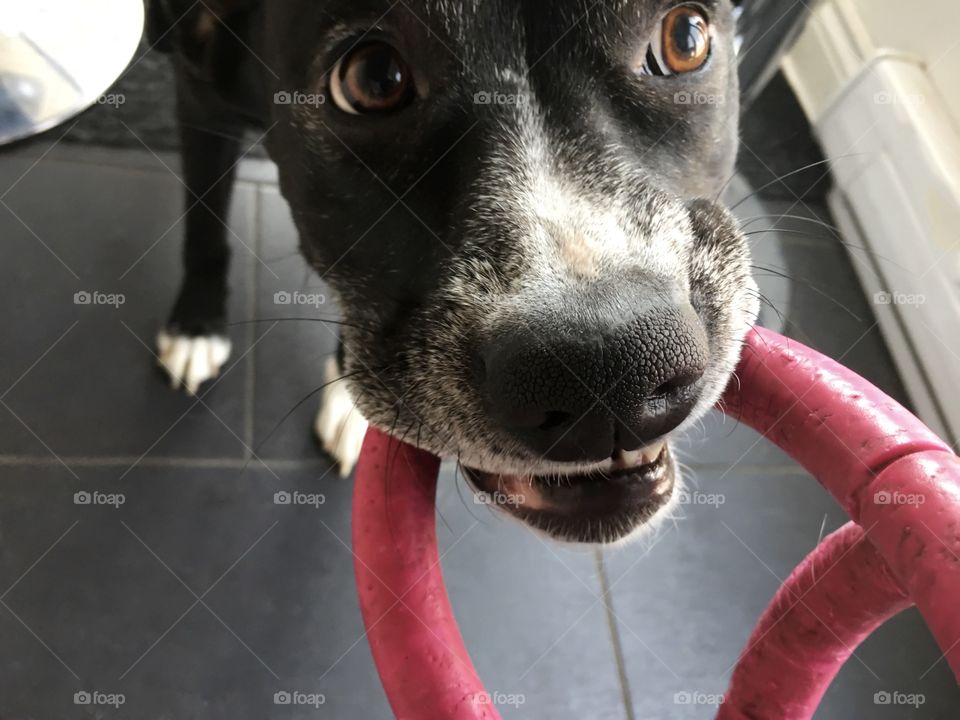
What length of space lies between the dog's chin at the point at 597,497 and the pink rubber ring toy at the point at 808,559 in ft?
0.44

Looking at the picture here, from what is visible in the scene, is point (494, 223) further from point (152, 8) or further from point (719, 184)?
point (152, 8)

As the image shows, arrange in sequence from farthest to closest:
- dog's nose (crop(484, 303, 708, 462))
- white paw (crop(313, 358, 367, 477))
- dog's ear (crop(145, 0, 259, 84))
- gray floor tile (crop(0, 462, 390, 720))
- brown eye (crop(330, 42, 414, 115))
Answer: white paw (crop(313, 358, 367, 477)) < gray floor tile (crop(0, 462, 390, 720)) < dog's ear (crop(145, 0, 259, 84)) < brown eye (crop(330, 42, 414, 115)) < dog's nose (crop(484, 303, 708, 462))

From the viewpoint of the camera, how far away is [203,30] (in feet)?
4.62

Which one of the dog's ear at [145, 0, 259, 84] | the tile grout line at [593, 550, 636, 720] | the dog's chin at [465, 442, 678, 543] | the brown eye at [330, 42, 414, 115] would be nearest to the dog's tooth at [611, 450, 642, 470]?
the dog's chin at [465, 442, 678, 543]

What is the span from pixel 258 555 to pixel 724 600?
943 millimetres

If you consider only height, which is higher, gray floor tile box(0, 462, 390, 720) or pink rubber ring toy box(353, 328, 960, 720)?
pink rubber ring toy box(353, 328, 960, 720)

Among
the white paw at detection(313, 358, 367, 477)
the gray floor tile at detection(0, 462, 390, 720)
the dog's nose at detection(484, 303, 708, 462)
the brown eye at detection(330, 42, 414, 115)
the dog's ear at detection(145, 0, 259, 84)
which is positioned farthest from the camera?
the white paw at detection(313, 358, 367, 477)

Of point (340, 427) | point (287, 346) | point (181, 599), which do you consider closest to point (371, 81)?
point (340, 427)

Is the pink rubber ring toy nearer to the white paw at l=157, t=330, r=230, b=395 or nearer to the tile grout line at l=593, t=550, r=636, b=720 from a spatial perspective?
the tile grout line at l=593, t=550, r=636, b=720

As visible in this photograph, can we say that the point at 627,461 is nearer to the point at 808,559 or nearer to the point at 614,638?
the point at 808,559

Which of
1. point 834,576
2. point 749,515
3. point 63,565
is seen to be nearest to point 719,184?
point 834,576

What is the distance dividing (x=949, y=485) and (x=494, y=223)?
57cm

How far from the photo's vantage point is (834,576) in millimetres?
1077

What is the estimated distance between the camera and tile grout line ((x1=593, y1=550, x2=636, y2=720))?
5.21ft
